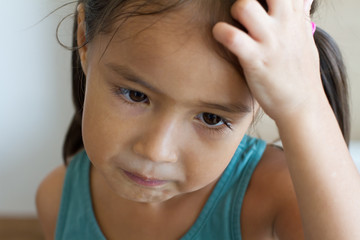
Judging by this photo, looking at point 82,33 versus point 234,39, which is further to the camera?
point 82,33

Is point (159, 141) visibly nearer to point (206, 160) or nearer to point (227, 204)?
point (206, 160)

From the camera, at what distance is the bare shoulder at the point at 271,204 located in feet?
2.35

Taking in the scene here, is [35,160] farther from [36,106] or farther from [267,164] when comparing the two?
[267,164]

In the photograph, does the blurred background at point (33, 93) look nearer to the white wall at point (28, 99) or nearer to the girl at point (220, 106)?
the white wall at point (28, 99)

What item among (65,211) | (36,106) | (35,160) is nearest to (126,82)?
(65,211)

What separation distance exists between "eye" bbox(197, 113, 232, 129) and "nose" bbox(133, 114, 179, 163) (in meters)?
0.04

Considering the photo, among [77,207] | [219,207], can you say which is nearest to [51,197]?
[77,207]

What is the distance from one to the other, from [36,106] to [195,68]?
1023 mm

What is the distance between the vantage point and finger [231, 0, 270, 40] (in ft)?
1.64

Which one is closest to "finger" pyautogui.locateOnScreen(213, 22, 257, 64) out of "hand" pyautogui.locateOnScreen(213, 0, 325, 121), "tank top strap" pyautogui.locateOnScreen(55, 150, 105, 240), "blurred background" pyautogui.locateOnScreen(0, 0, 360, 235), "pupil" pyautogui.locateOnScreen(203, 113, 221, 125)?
"hand" pyautogui.locateOnScreen(213, 0, 325, 121)

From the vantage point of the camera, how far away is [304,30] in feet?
1.83

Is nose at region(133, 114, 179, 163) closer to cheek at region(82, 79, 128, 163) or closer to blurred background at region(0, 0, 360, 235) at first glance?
cheek at region(82, 79, 128, 163)

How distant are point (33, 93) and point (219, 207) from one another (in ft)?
2.70

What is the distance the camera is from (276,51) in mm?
531
